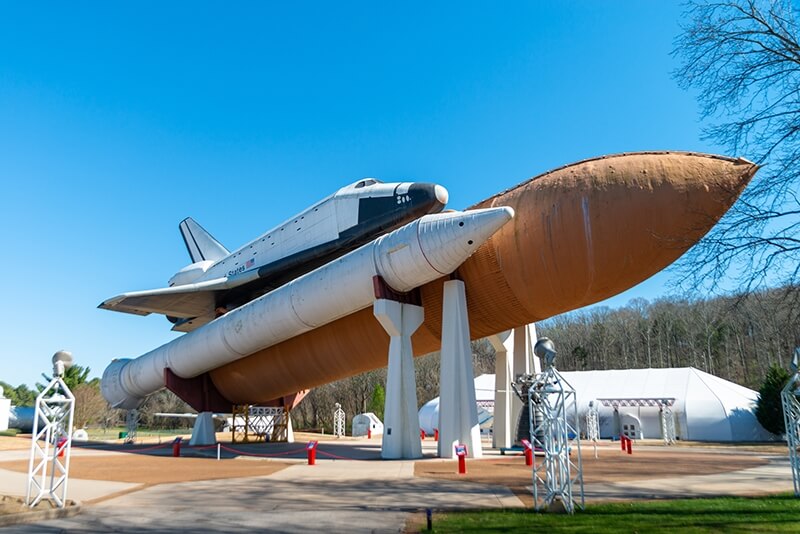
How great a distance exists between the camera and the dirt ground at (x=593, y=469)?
10636mm

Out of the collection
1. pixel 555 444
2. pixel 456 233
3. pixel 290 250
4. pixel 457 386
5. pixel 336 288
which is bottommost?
pixel 555 444

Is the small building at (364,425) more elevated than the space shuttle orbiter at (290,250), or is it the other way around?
the space shuttle orbiter at (290,250)

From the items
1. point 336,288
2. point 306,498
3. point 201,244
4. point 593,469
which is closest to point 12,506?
point 306,498

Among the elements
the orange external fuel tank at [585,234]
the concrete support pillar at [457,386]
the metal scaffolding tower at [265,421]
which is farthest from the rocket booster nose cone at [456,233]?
the metal scaffolding tower at [265,421]

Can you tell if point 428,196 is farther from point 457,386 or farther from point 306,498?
point 306,498

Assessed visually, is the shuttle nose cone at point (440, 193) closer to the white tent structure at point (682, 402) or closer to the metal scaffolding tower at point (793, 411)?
the metal scaffolding tower at point (793, 411)

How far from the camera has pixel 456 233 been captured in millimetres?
13758

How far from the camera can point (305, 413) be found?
177 feet

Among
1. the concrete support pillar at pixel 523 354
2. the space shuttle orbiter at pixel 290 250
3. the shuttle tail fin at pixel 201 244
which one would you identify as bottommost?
the concrete support pillar at pixel 523 354

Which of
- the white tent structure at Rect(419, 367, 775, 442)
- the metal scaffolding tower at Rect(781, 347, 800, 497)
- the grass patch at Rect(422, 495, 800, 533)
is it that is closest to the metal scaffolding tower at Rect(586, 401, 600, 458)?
the white tent structure at Rect(419, 367, 775, 442)

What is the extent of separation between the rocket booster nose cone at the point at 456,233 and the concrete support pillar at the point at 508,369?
569cm

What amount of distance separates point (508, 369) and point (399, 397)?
5.57m

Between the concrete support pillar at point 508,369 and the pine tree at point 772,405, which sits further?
the pine tree at point 772,405

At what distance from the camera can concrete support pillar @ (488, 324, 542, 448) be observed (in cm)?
1875
